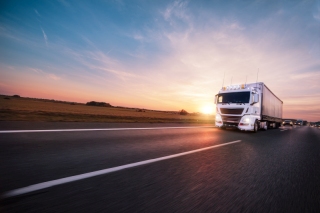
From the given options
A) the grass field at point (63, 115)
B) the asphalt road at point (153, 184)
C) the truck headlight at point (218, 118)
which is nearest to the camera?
the asphalt road at point (153, 184)

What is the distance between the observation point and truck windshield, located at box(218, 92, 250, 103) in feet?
38.8

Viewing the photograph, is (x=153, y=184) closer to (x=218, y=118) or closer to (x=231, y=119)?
(x=231, y=119)

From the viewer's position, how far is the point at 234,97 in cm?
1244

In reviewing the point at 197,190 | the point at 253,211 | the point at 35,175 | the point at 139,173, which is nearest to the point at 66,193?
the point at 35,175

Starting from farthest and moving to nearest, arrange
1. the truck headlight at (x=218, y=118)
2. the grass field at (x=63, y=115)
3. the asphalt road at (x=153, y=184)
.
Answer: the truck headlight at (x=218, y=118), the grass field at (x=63, y=115), the asphalt road at (x=153, y=184)

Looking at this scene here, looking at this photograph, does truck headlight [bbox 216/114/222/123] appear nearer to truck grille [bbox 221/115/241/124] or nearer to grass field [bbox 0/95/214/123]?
truck grille [bbox 221/115/241/124]

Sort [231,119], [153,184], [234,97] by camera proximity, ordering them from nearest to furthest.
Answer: [153,184]
[231,119]
[234,97]

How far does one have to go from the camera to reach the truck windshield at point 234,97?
38.8 feet

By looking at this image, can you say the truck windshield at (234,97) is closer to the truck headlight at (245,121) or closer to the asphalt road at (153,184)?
the truck headlight at (245,121)

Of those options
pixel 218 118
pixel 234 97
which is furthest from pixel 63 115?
pixel 234 97

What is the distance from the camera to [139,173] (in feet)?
8.82

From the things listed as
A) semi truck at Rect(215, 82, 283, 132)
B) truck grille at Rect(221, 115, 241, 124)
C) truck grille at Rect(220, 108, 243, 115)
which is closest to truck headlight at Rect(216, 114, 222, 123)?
semi truck at Rect(215, 82, 283, 132)

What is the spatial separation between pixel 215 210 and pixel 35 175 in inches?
102

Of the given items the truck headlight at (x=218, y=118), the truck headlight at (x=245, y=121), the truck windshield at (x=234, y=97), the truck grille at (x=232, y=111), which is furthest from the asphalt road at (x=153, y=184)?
the truck headlight at (x=218, y=118)
